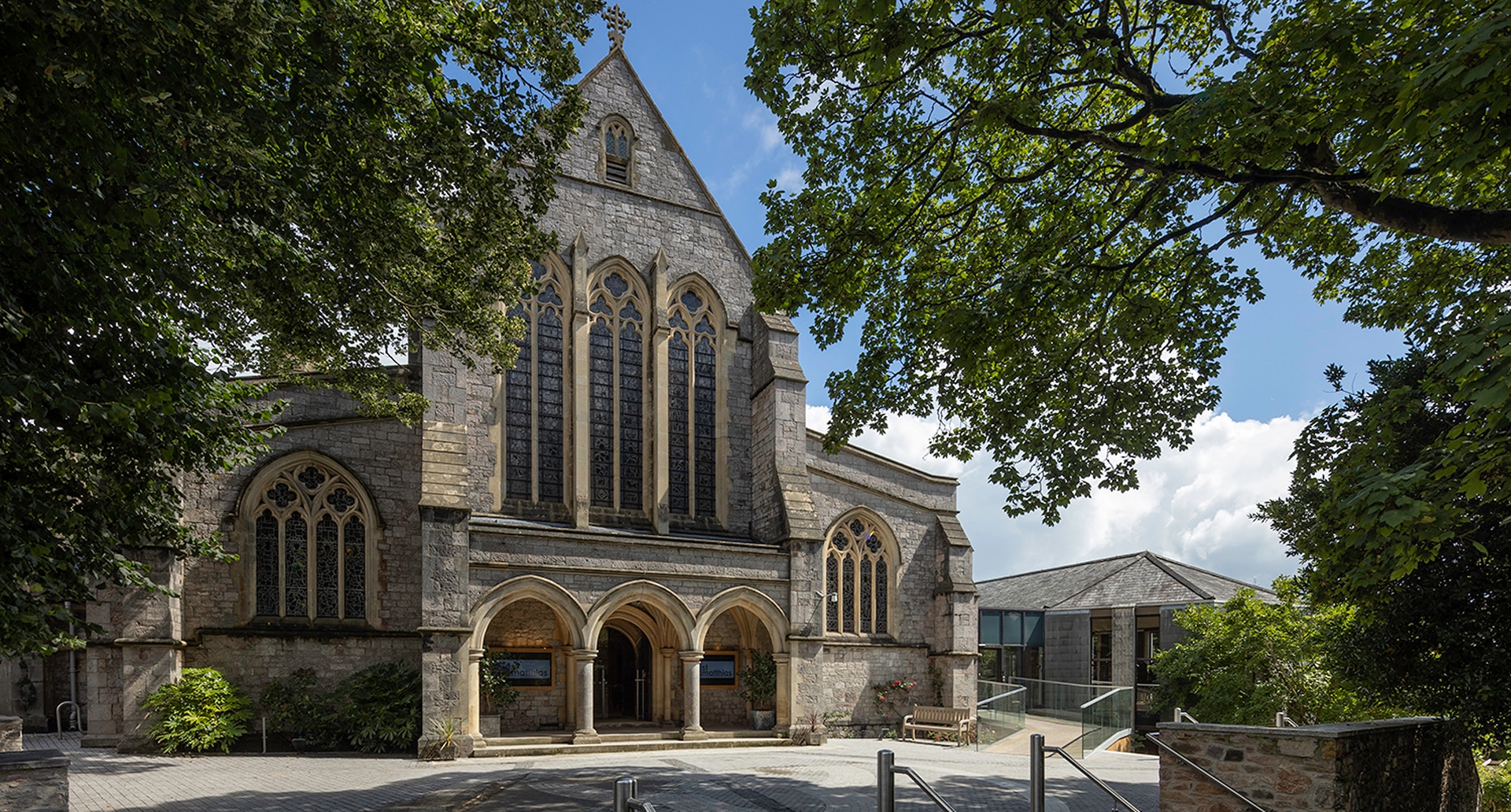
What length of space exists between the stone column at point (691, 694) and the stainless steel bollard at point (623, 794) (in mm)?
12961

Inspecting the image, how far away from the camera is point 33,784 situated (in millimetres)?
6988

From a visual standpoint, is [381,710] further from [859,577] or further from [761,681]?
[859,577]

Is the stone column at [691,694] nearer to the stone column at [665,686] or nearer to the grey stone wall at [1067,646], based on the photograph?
the stone column at [665,686]

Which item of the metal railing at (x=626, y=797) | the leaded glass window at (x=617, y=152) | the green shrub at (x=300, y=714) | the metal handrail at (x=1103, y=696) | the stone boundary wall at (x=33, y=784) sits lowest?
the metal handrail at (x=1103, y=696)

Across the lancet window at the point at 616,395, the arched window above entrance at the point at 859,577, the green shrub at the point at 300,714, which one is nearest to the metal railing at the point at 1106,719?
the arched window above entrance at the point at 859,577

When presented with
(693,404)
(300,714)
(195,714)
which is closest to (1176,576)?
(693,404)

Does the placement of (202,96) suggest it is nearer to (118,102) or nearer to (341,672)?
(118,102)

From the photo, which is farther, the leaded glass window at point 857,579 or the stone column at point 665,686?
the leaded glass window at point 857,579

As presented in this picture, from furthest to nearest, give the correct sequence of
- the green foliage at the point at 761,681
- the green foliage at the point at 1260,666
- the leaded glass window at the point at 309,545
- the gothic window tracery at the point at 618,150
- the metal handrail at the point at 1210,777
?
the gothic window tracery at the point at 618,150, the green foliage at the point at 761,681, the leaded glass window at the point at 309,545, the green foliage at the point at 1260,666, the metal handrail at the point at 1210,777

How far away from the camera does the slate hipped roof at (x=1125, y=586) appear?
24.0 metres

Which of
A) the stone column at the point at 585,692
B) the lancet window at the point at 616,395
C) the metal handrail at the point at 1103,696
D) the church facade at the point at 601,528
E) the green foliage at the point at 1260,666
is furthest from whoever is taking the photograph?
the lancet window at the point at 616,395

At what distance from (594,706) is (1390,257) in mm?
16556

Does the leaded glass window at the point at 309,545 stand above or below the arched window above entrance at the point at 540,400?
below

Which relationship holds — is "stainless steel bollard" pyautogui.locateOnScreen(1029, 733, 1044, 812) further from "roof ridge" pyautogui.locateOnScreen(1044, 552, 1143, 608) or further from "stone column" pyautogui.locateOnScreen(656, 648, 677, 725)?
"roof ridge" pyautogui.locateOnScreen(1044, 552, 1143, 608)
